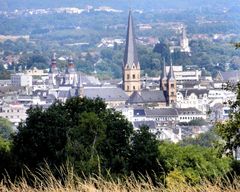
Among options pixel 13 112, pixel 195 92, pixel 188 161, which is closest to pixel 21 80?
pixel 195 92

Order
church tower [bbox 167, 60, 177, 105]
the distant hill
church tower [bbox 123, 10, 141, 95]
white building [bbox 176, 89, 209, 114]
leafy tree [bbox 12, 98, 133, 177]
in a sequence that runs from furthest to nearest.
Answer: the distant hill, church tower [bbox 123, 10, 141, 95], white building [bbox 176, 89, 209, 114], church tower [bbox 167, 60, 177, 105], leafy tree [bbox 12, 98, 133, 177]

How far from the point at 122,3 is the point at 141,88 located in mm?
116544

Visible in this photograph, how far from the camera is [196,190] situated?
516cm

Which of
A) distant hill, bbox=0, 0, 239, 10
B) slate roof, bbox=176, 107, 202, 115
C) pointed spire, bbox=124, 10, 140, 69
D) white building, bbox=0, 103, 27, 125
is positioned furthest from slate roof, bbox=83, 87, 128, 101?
distant hill, bbox=0, 0, 239, 10

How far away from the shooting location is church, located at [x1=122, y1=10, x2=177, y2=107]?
167ft

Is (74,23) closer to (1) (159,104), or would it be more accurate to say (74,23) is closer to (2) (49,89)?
(2) (49,89)

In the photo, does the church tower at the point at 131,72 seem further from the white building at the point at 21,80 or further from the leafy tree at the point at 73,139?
the leafy tree at the point at 73,139

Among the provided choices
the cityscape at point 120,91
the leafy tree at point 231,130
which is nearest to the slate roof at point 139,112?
the cityscape at point 120,91

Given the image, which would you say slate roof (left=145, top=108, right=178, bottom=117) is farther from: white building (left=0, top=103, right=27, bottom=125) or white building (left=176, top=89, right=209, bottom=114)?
white building (left=0, top=103, right=27, bottom=125)

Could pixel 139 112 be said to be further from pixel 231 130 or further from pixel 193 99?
pixel 231 130

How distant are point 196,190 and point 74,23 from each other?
126937 mm

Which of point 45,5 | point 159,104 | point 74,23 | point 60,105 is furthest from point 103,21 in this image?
point 60,105

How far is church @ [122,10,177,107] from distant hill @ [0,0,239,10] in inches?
4166

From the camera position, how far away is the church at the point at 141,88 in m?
51.0
